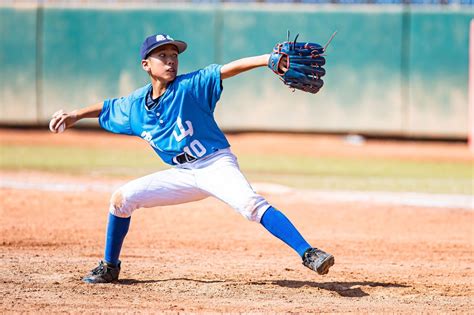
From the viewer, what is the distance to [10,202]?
9641 mm

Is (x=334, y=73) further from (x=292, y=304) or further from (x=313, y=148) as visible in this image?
(x=292, y=304)

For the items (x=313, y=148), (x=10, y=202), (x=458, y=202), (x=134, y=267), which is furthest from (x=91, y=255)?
(x=313, y=148)

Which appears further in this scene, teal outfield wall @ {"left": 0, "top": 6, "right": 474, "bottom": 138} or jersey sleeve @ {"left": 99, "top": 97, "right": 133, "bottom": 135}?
teal outfield wall @ {"left": 0, "top": 6, "right": 474, "bottom": 138}

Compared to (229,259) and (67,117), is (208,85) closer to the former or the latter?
(67,117)

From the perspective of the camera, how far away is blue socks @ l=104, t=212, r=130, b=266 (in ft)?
19.1

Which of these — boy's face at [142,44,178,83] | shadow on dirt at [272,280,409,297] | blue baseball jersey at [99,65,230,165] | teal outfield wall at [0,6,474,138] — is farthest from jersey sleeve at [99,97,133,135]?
teal outfield wall at [0,6,474,138]

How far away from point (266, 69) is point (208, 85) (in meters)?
11.2

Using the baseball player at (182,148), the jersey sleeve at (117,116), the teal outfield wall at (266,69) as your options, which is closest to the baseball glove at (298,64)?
the baseball player at (182,148)

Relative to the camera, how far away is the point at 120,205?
5.69m

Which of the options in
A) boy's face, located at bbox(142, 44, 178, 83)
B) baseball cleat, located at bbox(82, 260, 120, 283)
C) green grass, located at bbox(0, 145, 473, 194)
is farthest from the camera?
green grass, located at bbox(0, 145, 473, 194)

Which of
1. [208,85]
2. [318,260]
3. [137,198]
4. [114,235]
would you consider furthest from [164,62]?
[318,260]

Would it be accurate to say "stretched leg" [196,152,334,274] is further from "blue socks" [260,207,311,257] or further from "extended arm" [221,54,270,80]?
"extended arm" [221,54,270,80]

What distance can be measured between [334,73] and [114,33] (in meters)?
4.54

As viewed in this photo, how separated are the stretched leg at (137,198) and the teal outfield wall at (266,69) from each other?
35.9 feet
